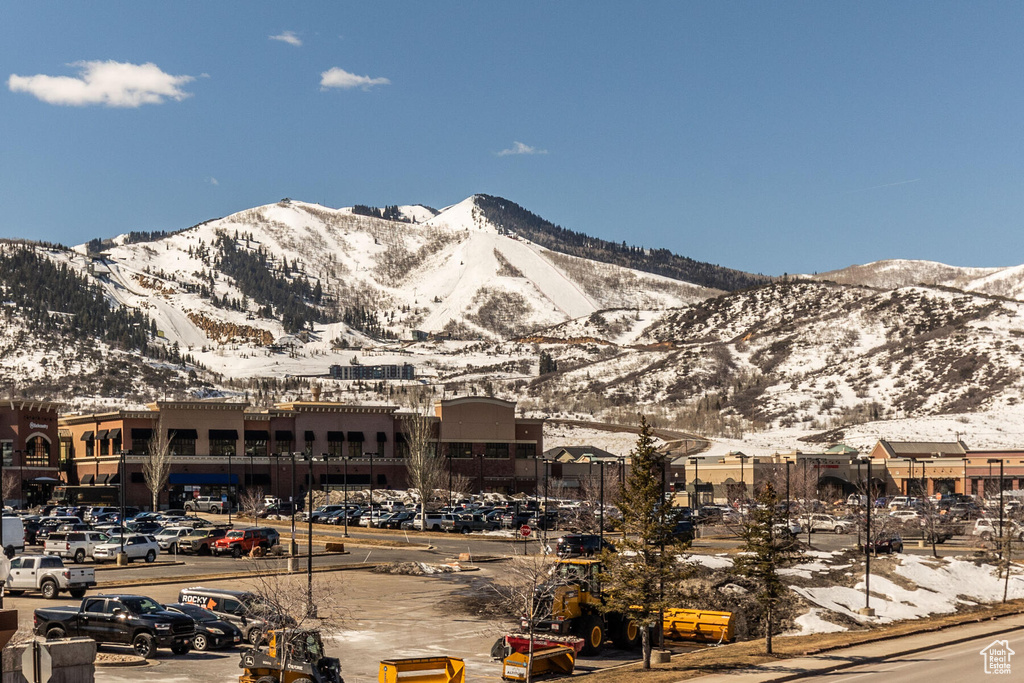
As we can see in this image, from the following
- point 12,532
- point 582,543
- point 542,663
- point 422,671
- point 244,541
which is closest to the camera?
point 422,671

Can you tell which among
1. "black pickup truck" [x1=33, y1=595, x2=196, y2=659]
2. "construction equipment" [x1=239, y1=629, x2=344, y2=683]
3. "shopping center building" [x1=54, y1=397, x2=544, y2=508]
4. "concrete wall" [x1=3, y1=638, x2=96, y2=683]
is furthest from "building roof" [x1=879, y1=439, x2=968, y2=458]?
"concrete wall" [x1=3, y1=638, x2=96, y2=683]

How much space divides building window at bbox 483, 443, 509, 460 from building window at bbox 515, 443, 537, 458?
1.50 metres

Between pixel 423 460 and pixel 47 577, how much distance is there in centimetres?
5562

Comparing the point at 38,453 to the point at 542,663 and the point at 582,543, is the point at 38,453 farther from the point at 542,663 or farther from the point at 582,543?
the point at 542,663

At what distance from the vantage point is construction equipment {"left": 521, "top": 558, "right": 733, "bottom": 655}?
Result: 117ft

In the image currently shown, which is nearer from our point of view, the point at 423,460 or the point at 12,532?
the point at 12,532

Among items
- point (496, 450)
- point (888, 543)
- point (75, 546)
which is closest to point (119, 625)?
point (75, 546)

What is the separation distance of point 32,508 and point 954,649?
89.5 meters

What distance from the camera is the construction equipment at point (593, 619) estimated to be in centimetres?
3569

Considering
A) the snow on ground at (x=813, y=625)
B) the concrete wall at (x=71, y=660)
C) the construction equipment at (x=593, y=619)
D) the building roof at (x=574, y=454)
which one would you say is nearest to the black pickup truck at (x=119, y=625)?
the construction equipment at (x=593, y=619)

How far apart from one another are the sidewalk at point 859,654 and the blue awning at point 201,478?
85626 millimetres

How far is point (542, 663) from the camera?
32.4 metres

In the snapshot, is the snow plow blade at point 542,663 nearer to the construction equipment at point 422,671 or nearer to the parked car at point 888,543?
the construction equipment at point 422,671

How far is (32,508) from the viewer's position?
4092 inches
